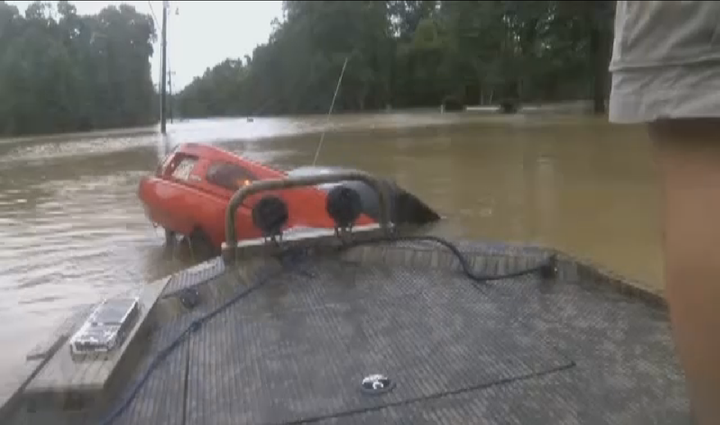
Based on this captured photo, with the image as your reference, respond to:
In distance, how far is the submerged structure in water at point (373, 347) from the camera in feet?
7.26

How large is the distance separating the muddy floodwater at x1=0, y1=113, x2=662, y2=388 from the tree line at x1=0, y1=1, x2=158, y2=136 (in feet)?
2.60

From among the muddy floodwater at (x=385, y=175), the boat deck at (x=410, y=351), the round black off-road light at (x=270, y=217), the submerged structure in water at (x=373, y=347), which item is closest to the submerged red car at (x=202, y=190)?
the muddy floodwater at (x=385, y=175)

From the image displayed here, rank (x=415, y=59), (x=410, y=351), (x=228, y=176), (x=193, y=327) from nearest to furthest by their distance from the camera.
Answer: (x=410, y=351)
(x=193, y=327)
(x=228, y=176)
(x=415, y=59)

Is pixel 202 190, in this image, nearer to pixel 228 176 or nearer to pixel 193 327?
pixel 228 176

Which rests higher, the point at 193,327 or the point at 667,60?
the point at 667,60

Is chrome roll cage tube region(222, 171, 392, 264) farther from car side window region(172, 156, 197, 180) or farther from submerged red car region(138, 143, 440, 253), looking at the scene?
car side window region(172, 156, 197, 180)

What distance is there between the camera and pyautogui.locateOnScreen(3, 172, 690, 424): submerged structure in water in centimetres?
221

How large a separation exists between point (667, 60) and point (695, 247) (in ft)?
0.82

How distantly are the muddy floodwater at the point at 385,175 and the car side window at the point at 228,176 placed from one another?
753mm

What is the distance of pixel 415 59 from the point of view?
29.4 m

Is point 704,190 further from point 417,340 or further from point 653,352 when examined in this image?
point 417,340

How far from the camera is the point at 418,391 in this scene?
2.29m

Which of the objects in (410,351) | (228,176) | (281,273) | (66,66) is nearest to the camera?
(410,351)

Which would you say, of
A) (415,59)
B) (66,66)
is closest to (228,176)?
(66,66)
